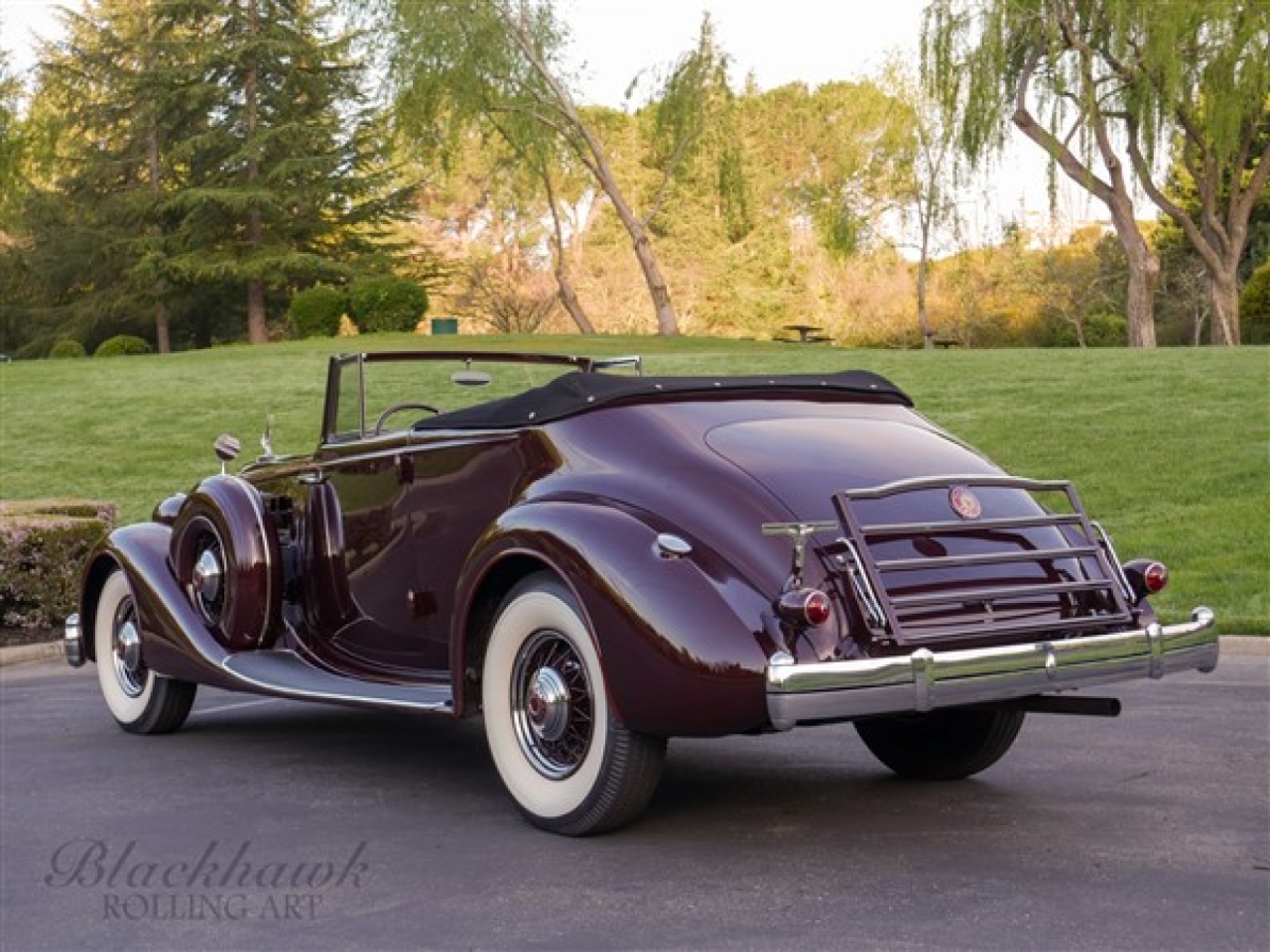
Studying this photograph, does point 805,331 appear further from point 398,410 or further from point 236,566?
point 236,566

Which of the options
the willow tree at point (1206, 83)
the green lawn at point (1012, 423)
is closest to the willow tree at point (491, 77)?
the green lawn at point (1012, 423)

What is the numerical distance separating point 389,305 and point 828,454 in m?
34.1

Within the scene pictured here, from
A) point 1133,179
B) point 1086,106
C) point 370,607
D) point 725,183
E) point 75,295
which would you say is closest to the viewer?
point 370,607

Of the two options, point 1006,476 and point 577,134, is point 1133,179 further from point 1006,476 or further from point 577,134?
point 1006,476

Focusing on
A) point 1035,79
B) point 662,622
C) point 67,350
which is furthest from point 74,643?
point 67,350

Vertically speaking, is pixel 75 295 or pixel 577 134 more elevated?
pixel 577 134

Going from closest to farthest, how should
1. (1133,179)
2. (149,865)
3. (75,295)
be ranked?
(149,865), (1133,179), (75,295)

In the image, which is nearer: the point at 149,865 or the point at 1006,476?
the point at 149,865

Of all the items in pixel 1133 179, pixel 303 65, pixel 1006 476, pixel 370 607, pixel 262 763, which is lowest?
pixel 262 763

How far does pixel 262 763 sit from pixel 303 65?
4632cm

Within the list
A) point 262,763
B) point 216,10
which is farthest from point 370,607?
point 216,10

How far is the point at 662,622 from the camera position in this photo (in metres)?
4.69

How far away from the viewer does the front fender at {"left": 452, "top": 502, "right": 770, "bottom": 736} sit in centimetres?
457

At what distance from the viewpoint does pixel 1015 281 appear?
1896 inches
